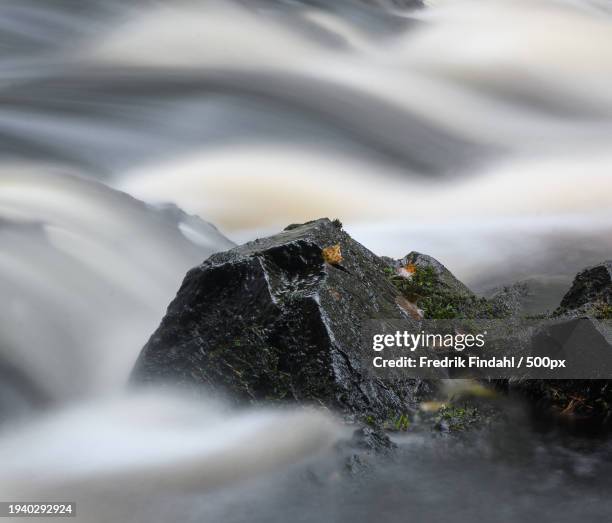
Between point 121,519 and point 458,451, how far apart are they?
1715mm

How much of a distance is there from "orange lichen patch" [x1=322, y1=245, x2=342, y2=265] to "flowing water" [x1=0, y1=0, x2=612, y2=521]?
91 centimetres

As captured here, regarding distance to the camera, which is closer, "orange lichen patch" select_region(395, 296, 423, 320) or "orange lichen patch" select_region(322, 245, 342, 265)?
"orange lichen patch" select_region(322, 245, 342, 265)

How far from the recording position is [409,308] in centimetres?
518

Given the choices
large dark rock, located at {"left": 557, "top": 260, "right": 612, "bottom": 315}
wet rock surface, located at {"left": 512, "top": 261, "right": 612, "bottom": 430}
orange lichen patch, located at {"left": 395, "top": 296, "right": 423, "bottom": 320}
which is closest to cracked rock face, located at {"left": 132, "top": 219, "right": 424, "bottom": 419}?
orange lichen patch, located at {"left": 395, "top": 296, "right": 423, "bottom": 320}

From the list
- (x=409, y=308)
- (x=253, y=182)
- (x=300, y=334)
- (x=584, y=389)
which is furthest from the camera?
(x=253, y=182)

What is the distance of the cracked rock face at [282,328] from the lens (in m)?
4.41

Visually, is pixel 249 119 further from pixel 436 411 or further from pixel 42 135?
pixel 436 411

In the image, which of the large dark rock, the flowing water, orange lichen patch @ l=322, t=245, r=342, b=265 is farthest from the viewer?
the large dark rock

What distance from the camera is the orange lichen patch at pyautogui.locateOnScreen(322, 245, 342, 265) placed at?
15.6 ft

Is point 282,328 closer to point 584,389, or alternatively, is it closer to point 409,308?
point 409,308

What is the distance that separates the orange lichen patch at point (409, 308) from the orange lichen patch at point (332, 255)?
49 cm

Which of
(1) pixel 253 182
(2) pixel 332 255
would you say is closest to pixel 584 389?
(2) pixel 332 255

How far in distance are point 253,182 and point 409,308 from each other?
5753 millimetres

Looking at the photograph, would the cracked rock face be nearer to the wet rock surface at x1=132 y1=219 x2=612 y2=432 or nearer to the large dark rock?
the wet rock surface at x1=132 y1=219 x2=612 y2=432
